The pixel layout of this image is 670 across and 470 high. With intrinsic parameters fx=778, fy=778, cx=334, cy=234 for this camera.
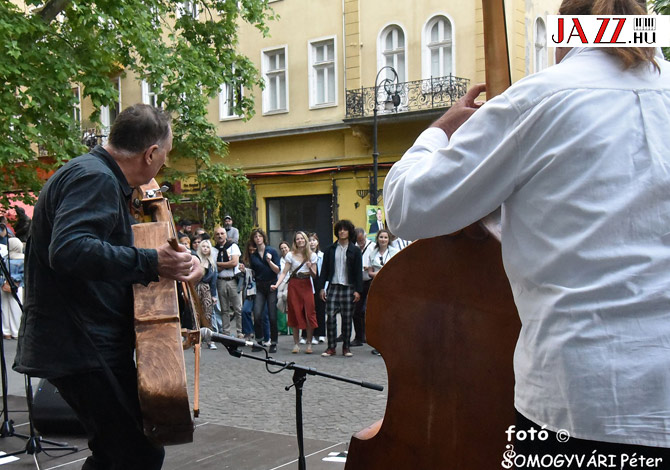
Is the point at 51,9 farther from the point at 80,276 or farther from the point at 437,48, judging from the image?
the point at 437,48

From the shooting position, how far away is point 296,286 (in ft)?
38.5

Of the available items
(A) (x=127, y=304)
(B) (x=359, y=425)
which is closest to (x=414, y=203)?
(A) (x=127, y=304)

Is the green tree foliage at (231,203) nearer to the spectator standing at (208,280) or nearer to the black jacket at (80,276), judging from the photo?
the spectator standing at (208,280)

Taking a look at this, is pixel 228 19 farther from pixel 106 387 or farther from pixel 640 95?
pixel 640 95

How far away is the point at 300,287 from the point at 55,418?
6.04 m

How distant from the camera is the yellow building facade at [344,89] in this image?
21438mm

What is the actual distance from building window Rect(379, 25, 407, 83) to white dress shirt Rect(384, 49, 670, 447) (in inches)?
838

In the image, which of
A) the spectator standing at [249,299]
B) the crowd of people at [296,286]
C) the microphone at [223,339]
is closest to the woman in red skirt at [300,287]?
the crowd of people at [296,286]

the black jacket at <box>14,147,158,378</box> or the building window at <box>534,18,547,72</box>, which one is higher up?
the building window at <box>534,18,547,72</box>

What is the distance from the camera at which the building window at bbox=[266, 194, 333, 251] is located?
958 inches

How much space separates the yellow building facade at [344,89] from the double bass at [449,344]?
18.6 metres

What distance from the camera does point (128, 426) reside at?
9.26ft

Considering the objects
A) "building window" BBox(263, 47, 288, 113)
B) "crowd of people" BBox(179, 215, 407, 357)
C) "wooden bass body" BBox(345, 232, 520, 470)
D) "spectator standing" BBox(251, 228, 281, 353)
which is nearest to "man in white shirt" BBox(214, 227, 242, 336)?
"crowd of people" BBox(179, 215, 407, 357)

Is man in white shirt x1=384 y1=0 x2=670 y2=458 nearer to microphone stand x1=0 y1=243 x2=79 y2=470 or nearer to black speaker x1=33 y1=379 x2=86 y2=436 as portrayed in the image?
microphone stand x1=0 y1=243 x2=79 y2=470
